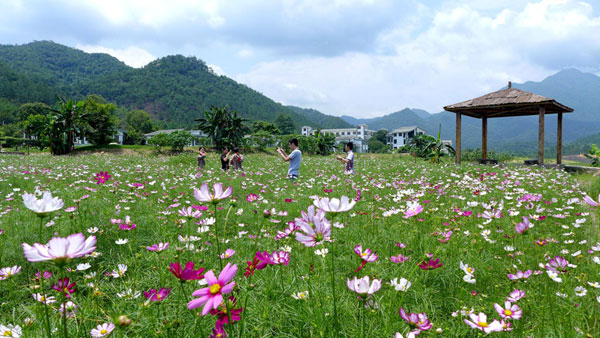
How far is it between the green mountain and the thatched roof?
315ft

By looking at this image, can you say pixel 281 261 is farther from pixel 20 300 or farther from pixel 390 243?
pixel 20 300

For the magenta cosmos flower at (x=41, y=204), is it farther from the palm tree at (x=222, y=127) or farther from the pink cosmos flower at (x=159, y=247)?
the palm tree at (x=222, y=127)

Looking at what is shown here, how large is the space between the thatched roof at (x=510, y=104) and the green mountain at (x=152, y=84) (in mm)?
95970

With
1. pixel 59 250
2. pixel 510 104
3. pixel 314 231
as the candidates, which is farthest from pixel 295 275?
pixel 510 104

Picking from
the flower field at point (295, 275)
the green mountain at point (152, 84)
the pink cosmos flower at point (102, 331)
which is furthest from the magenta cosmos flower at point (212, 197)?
the green mountain at point (152, 84)

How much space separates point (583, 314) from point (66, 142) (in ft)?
109

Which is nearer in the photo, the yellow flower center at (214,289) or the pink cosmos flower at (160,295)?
the yellow flower center at (214,289)

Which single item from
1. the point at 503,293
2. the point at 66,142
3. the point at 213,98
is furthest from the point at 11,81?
the point at 503,293

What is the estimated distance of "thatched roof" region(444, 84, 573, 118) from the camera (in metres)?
10.9

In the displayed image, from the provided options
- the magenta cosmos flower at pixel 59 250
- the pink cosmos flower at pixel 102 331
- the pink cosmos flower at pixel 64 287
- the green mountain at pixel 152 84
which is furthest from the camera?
the green mountain at pixel 152 84

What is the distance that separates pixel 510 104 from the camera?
1124 cm

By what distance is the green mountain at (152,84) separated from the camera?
111000 mm

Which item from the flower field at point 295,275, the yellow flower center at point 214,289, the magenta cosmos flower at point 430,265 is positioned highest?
the yellow flower center at point 214,289

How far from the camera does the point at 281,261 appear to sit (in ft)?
4.54
